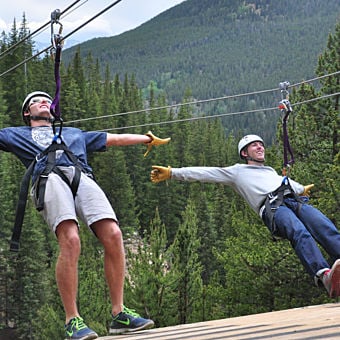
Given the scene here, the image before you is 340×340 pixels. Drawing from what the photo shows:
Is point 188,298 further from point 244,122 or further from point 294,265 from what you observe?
point 244,122

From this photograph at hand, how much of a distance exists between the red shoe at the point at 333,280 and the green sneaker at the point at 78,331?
1.86 metres

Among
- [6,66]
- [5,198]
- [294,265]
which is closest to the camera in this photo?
[294,265]

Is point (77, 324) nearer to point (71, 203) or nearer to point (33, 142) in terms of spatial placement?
point (71, 203)

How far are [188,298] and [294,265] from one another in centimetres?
951

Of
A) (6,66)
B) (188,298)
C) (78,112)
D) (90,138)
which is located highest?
(6,66)

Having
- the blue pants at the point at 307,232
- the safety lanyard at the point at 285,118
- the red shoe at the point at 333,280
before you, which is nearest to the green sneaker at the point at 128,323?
the red shoe at the point at 333,280

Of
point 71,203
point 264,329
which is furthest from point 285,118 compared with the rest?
point 264,329

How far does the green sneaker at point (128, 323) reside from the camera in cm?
411

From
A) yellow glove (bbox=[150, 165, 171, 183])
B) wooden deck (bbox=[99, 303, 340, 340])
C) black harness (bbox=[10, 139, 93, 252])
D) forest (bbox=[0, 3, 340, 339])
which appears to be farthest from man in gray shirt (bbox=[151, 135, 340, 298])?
forest (bbox=[0, 3, 340, 339])

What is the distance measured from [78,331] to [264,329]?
1.08 meters

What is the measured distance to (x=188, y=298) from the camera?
26.5 meters

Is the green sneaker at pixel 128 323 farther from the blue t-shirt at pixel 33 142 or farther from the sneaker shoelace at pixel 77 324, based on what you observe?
the blue t-shirt at pixel 33 142

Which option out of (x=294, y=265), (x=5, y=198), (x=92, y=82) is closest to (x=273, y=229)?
(x=294, y=265)

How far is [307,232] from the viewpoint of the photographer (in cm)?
535
